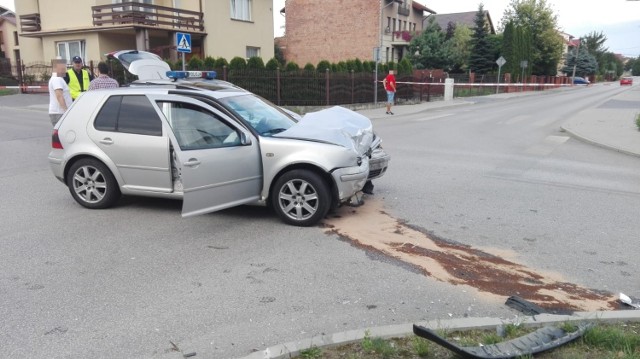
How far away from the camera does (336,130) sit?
19.8 ft

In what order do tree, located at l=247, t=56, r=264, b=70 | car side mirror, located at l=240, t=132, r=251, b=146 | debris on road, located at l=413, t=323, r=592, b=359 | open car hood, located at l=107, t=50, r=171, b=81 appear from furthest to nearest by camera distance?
tree, located at l=247, t=56, r=264, b=70
open car hood, located at l=107, t=50, r=171, b=81
car side mirror, located at l=240, t=132, r=251, b=146
debris on road, located at l=413, t=323, r=592, b=359

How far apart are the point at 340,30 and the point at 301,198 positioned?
47651 mm

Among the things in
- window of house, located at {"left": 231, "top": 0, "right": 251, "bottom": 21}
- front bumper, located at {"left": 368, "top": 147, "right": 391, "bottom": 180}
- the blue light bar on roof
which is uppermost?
window of house, located at {"left": 231, "top": 0, "right": 251, "bottom": 21}

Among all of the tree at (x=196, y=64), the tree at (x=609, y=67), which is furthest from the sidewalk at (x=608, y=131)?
the tree at (x=609, y=67)

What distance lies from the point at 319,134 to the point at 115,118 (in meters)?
2.62

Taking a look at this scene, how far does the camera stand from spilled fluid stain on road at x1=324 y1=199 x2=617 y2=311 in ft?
13.5

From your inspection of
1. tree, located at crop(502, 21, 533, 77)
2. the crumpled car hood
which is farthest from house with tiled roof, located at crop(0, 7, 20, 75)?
tree, located at crop(502, 21, 533, 77)

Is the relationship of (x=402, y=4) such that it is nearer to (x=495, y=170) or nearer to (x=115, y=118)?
(x=495, y=170)

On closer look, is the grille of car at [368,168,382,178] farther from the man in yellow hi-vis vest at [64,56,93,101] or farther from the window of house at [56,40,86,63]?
the window of house at [56,40,86,63]

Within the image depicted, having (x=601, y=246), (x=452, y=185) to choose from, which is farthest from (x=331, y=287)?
(x=452, y=185)

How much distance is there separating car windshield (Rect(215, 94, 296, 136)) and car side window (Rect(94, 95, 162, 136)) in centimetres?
90

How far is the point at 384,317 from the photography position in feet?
12.3

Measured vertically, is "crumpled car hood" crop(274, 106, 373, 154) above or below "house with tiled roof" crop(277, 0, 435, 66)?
below

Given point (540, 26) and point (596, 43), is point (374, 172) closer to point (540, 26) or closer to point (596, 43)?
point (540, 26)
